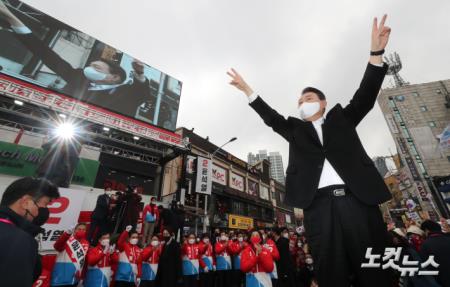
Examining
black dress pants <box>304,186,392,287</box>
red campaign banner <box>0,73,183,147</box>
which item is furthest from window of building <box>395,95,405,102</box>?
black dress pants <box>304,186,392,287</box>

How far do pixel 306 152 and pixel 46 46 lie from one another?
15.4 m

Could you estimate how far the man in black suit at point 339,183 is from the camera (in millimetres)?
1221

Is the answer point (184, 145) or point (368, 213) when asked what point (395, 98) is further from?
point (368, 213)

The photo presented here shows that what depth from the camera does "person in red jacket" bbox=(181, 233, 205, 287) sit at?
273 inches

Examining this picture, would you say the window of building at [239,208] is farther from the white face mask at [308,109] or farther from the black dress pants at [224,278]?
the white face mask at [308,109]

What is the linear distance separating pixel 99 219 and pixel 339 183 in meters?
8.34

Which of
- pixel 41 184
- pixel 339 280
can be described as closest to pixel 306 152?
pixel 339 280

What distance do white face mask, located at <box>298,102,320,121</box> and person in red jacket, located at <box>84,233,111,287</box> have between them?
607cm

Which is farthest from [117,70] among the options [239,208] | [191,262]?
[239,208]

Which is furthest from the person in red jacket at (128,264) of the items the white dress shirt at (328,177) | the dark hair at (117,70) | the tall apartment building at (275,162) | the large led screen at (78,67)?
the tall apartment building at (275,162)

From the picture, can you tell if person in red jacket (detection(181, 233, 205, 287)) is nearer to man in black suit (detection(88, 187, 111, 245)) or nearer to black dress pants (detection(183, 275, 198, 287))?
black dress pants (detection(183, 275, 198, 287))

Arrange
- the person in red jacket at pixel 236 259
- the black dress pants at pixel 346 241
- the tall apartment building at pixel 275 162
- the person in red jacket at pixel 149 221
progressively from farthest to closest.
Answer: the tall apartment building at pixel 275 162 → the person in red jacket at pixel 149 221 → the person in red jacket at pixel 236 259 → the black dress pants at pixel 346 241

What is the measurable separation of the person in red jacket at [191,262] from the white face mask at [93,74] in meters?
11.0

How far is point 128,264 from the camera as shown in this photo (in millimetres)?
5875
